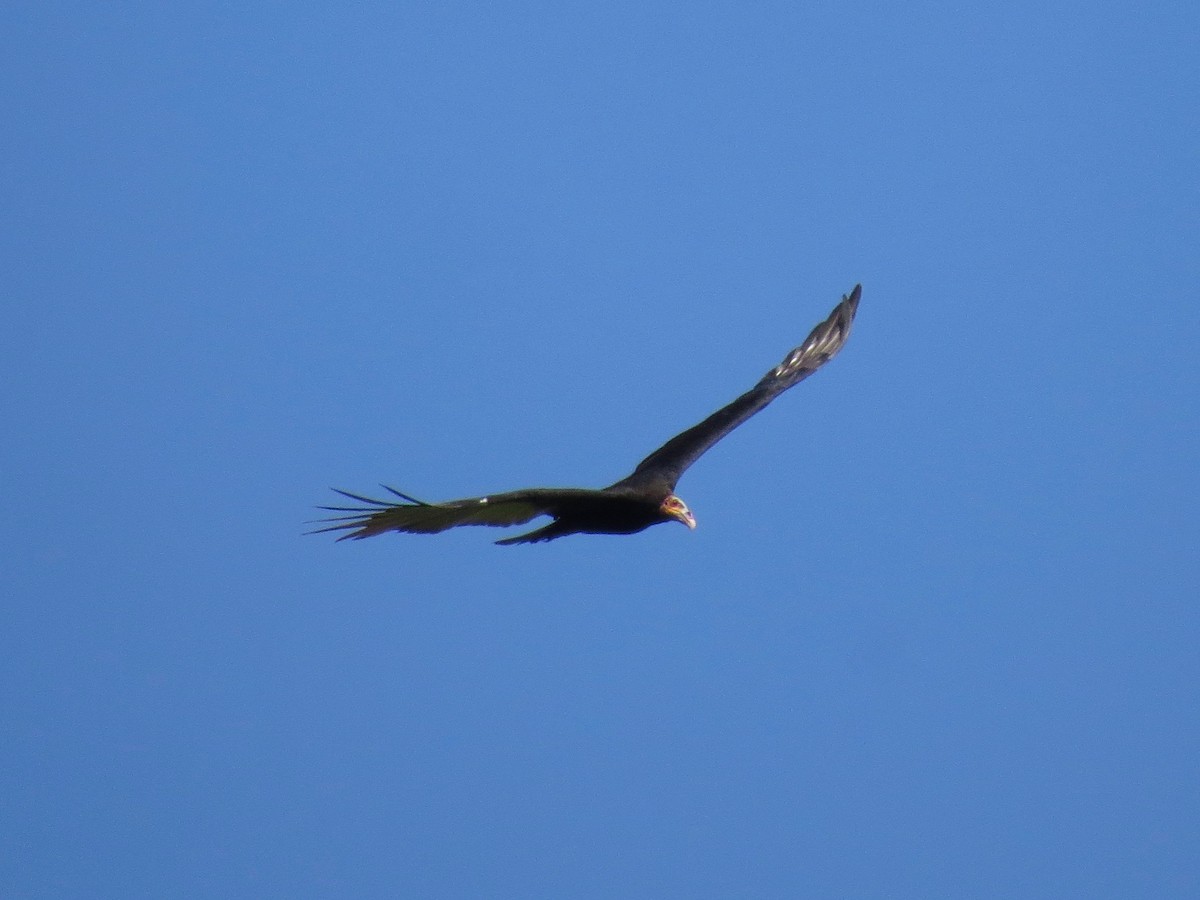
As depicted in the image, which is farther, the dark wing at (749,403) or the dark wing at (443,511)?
the dark wing at (749,403)

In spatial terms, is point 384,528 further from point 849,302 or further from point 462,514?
A: point 849,302

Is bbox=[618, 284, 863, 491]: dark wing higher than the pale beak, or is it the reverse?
bbox=[618, 284, 863, 491]: dark wing

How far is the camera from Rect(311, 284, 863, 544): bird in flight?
720cm

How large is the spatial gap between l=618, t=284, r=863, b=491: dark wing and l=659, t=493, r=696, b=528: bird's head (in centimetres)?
12

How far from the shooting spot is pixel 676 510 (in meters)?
8.86

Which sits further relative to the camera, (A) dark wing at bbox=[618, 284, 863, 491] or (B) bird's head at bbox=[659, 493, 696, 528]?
(A) dark wing at bbox=[618, 284, 863, 491]

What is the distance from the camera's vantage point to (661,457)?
9.44 meters

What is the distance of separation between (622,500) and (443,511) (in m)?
1.53

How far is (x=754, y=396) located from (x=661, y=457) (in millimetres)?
894

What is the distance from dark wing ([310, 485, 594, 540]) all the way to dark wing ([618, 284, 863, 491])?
51.3 inches

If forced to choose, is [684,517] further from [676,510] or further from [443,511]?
[443,511]

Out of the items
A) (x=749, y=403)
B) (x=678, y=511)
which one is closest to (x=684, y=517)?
(x=678, y=511)

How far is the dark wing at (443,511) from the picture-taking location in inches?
278

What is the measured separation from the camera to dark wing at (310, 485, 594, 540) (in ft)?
23.1
